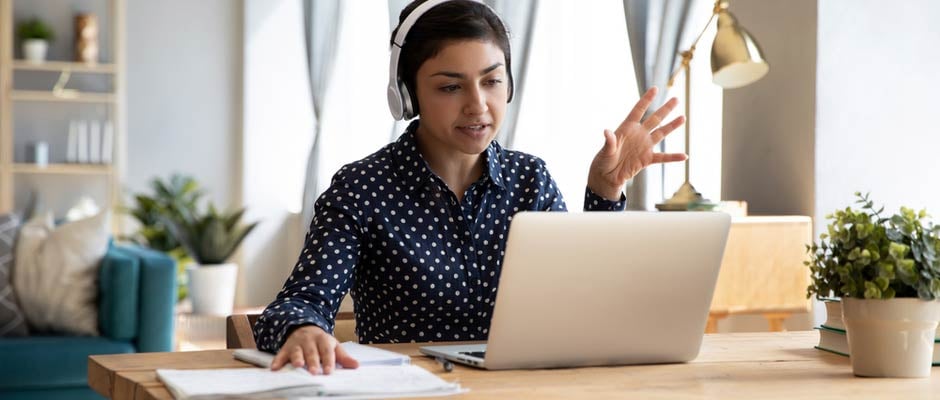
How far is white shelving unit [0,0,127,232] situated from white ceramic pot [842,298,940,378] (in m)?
5.81

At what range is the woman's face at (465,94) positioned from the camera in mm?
1724

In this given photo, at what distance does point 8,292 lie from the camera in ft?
12.9

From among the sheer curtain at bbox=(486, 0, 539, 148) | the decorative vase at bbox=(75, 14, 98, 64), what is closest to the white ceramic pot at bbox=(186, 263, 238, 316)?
the decorative vase at bbox=(75, 14, 98, 64)

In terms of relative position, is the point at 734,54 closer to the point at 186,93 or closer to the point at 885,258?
the point at 885,258

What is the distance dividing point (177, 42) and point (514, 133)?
11.5ft

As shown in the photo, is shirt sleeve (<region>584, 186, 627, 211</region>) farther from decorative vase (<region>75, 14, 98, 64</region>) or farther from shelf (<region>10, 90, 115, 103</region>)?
decorative vase (<region>75, 14, 98, 64</region>)

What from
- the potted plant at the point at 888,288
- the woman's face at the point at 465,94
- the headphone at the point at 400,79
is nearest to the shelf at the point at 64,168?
the headphone at the point at 400,79

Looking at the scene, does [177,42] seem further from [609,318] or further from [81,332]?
[609,318]

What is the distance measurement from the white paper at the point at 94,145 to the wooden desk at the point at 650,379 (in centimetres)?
548

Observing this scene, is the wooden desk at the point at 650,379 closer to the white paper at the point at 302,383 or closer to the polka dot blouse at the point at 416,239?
the white paper at the point at 302,383

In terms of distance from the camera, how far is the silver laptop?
1305 millimetres

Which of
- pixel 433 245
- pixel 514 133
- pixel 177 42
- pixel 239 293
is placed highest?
pixel 177 42

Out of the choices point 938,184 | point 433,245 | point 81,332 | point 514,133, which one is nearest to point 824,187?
point 938,184

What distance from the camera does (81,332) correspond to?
3.96 m
